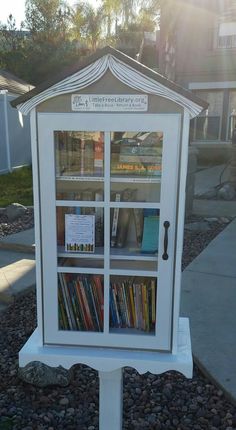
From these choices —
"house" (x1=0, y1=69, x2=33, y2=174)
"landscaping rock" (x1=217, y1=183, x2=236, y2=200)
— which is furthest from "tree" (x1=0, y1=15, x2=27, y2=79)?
"landscaping rock" (x1=217, y1=183, x2=236, y2=200)

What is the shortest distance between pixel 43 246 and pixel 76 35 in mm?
28601

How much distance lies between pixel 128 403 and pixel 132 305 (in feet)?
3.37

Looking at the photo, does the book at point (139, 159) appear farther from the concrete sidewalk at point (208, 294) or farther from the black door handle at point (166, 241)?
the concrete sidewalk at point (208, 294)

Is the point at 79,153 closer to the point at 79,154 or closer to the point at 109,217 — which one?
the point at 79,154

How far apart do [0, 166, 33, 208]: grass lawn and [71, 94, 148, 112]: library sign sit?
6.97 meters

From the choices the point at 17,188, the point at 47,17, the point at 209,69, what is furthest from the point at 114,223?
the point at 47,17

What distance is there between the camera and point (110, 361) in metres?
2.05

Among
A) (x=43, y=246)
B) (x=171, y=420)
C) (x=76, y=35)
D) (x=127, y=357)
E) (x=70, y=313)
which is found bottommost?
(x=171, y=420)

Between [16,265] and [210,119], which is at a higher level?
[210,119]

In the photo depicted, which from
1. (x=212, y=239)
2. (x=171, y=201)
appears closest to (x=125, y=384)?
(x=171, y=201)

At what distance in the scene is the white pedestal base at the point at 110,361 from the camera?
203 centimetres

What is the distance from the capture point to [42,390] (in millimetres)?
2877

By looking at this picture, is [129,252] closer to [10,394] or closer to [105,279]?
[105,279]

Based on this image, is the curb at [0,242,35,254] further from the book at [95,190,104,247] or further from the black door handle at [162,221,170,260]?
the black door handle at [162,221,170,260]
